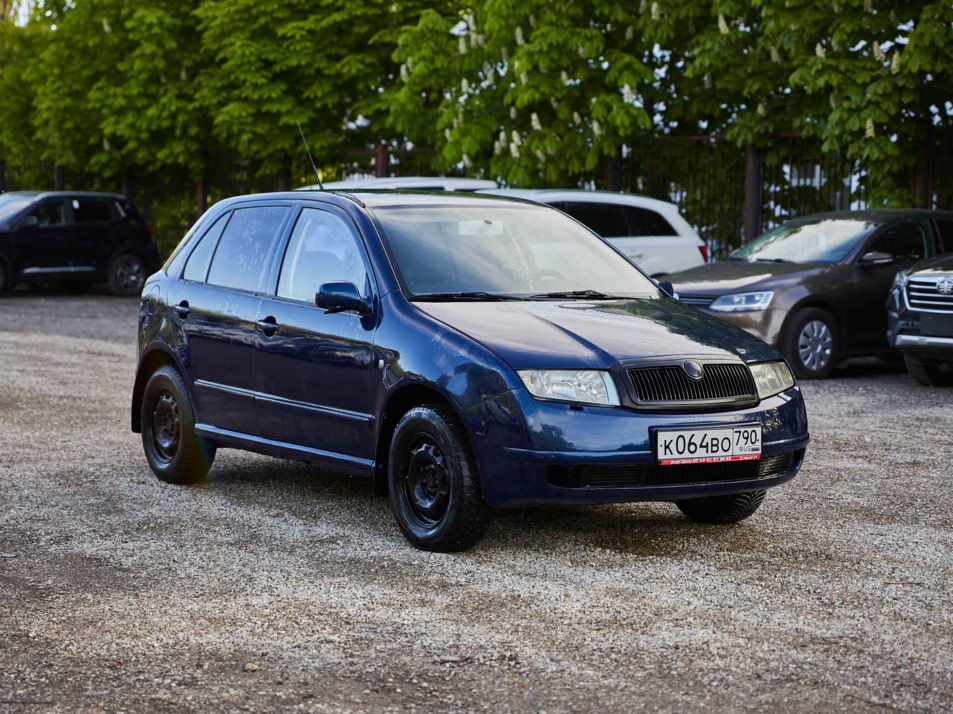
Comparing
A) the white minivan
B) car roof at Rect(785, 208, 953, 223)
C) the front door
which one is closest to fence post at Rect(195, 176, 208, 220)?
the white minivan

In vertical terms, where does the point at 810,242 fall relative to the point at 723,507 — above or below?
above

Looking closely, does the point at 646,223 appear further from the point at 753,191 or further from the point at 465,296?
the point at 465,296

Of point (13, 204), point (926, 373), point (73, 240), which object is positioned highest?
point (13, 204)

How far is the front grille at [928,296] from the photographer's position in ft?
39.8

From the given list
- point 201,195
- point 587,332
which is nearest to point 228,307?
point 587,332

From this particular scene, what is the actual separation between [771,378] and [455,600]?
1.86 m

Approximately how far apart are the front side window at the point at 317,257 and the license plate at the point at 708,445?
1.72 metres

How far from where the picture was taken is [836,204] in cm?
1827

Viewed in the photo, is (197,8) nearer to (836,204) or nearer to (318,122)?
(318,122)

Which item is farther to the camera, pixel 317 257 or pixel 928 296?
pixel 928 296

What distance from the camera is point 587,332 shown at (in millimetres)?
6027

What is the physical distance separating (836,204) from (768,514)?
12.1m

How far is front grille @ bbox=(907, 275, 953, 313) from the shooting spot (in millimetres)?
12141

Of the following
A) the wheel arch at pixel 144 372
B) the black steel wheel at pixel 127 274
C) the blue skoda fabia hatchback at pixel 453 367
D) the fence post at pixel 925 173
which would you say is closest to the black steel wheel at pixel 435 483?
the blue skoda fabia hatchback at pixel 453 367
